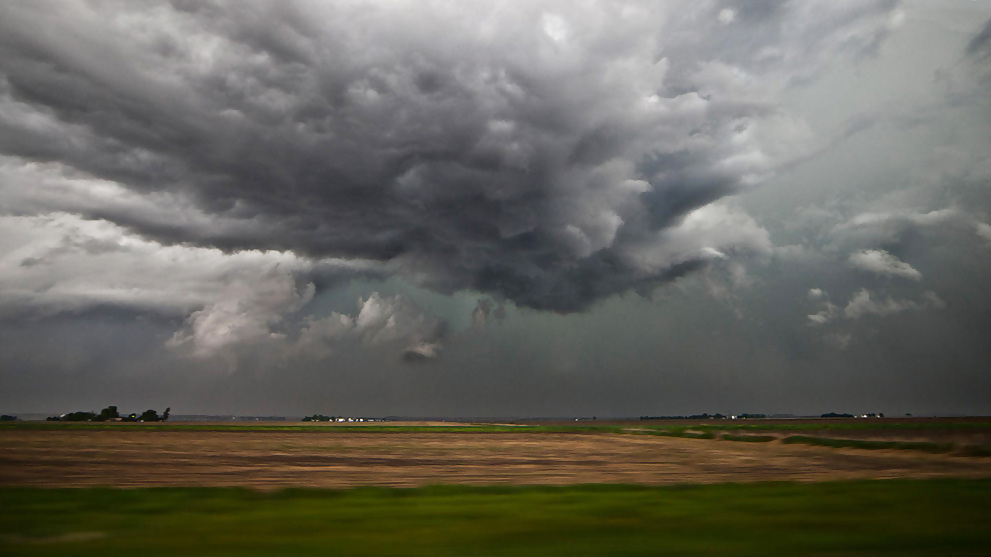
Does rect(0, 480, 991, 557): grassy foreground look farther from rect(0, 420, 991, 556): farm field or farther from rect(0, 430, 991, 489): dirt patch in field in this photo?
rect(0, 430, 991, 489): dirt patch in field

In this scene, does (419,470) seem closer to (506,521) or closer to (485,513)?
(485,513)

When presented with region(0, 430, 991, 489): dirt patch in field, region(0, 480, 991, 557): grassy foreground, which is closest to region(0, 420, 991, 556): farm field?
region(0, 480, 991, 557): grassy foreground

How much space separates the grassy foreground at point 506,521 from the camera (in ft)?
36.9

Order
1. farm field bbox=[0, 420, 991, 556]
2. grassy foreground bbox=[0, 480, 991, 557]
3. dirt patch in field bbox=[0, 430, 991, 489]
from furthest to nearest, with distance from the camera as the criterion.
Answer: dirt patch in field bbox=[0, 430, 991, 489], farm field bbox=[0, 420, 991, 556], grassy foreground bbox=[0, 480, 991, 557]

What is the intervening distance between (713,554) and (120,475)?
85.0 feet

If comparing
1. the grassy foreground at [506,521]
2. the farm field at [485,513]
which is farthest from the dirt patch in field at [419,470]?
the grassy foreground at [506,521]

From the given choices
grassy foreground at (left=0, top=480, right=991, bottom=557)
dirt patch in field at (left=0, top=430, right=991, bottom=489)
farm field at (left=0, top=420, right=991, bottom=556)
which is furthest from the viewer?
dirt patch in field at (left=0, top=430, right=991, bottom=489)

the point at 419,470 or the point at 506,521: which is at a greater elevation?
the point at 506,521

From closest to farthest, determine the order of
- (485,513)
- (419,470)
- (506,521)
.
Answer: (506,521)
(485,513)
(419,470)

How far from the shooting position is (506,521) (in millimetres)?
14547

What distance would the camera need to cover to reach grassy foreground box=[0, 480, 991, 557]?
1124 cm

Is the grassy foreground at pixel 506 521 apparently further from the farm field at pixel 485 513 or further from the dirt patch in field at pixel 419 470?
the dirt patch in field at pixel 419 470

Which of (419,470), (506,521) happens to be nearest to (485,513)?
(506,521)

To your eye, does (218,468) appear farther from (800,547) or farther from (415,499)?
(800,547)
